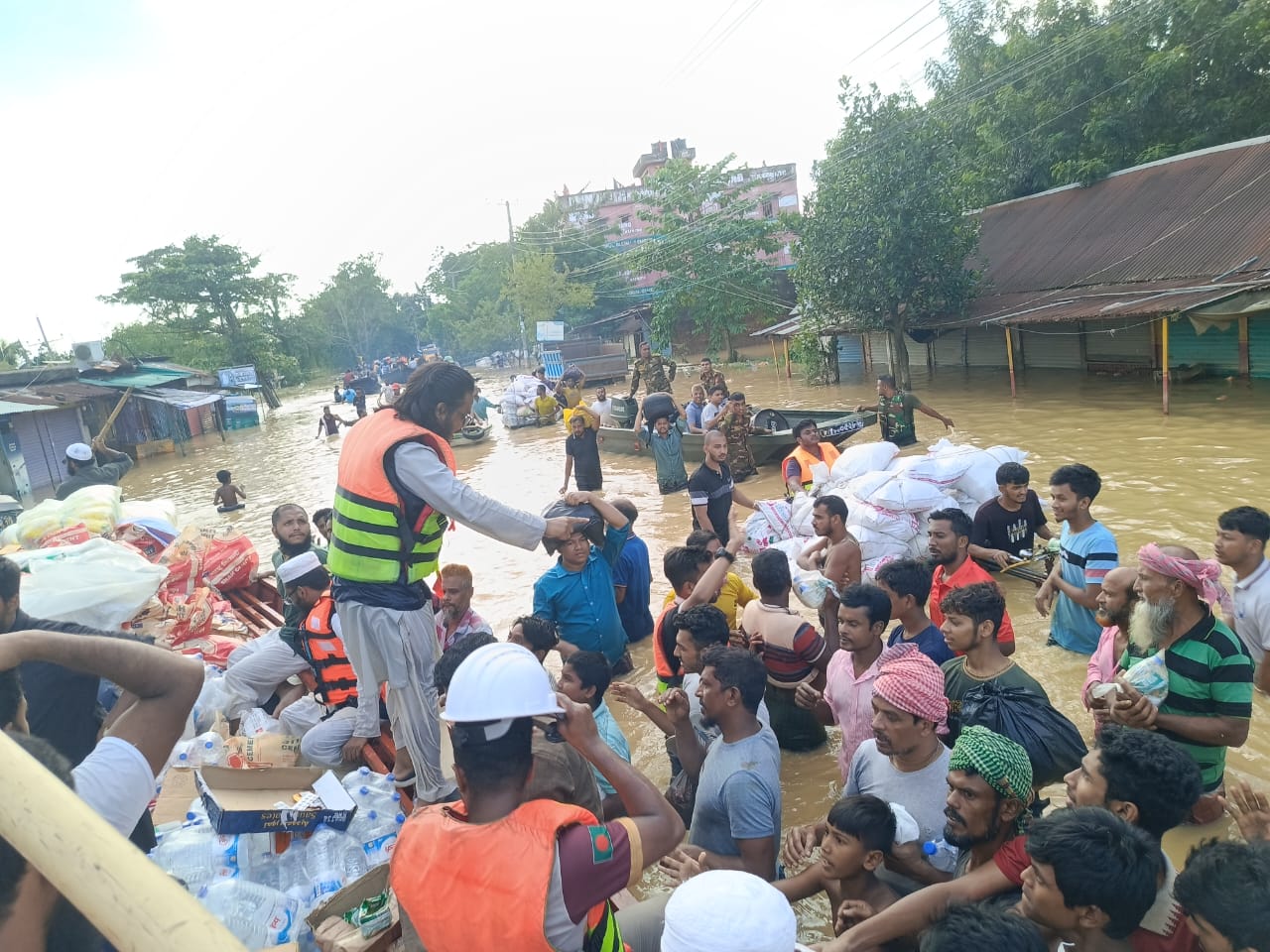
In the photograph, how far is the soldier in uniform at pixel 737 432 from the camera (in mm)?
9617

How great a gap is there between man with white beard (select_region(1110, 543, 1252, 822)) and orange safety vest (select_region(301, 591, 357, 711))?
342 centimetres

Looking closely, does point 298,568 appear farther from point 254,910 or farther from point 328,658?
point 254,910

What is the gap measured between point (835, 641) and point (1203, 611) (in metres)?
1.78

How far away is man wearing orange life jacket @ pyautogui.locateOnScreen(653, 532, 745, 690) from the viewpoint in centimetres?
400

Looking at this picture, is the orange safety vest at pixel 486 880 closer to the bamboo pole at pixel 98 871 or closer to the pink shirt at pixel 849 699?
A: the bamboo pole at pixel 98 871

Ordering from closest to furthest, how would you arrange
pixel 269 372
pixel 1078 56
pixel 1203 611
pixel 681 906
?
pixel 681 906 → pixel 1203 611 → pixel 1078 56 → pixel 269 372

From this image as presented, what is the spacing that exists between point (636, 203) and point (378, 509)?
159 feet

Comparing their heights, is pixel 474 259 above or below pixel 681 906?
above

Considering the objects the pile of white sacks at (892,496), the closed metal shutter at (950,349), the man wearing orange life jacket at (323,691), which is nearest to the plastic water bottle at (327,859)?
the man wearing orange life jacket at (323,691)

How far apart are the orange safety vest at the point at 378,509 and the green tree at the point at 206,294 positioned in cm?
3890

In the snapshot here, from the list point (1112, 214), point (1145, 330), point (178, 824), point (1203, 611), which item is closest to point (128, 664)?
point (178, 824)

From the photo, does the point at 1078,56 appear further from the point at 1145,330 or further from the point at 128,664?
the point at 128,664

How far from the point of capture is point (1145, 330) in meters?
15.2

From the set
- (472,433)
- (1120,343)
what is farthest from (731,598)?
(472,433)
